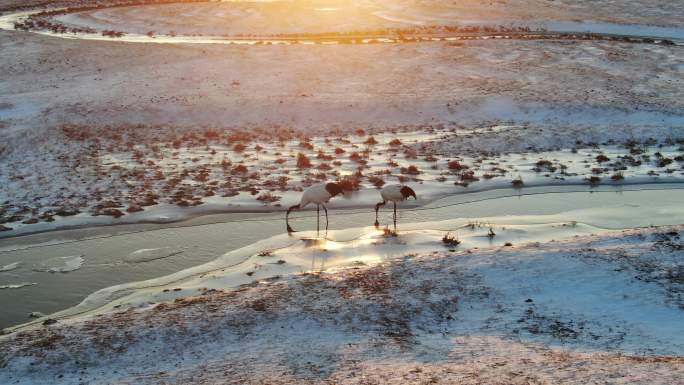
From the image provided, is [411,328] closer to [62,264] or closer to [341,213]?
[341,213]

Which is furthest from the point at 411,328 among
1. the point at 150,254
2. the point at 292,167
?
the point at 292,167

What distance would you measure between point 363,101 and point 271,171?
12764 mm

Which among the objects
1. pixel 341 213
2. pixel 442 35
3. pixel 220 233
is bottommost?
pixel 220 233

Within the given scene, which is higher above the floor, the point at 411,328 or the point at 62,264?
the point at 62,264

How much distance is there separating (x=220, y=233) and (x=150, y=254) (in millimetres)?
2654

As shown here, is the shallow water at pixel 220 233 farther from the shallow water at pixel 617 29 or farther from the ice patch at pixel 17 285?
the shallow water at pixel 617 29

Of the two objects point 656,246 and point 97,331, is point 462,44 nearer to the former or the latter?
point 656,246

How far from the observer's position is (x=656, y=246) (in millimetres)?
19625

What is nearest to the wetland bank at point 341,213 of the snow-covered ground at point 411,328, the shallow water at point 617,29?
the snow-covered ground at point 411,328

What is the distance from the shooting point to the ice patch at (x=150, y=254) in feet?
67.4

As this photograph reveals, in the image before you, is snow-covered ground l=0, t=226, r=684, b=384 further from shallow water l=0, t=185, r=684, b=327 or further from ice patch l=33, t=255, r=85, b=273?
ice patch l=33, t=255, r=85, b=273

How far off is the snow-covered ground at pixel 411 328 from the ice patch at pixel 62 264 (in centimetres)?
392

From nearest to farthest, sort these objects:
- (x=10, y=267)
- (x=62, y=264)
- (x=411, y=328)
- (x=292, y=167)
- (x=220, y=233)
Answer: (x=411, y=328) < (x=10, y=267) < (x=62, y=264) < (x=220, y=233) < (x=292, y=167)

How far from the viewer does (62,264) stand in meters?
20.1
